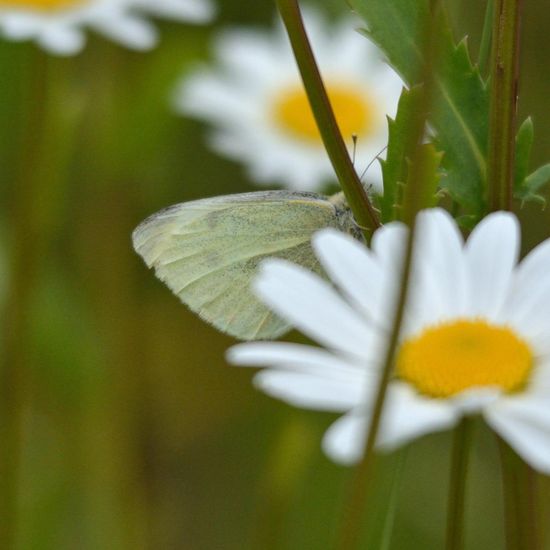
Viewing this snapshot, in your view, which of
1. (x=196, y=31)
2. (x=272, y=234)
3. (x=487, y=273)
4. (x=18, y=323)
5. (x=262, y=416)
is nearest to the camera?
(x=487, y=273)

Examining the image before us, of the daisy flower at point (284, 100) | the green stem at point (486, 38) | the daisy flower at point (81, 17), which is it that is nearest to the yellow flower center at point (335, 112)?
the daisy flower at point (284, 100)

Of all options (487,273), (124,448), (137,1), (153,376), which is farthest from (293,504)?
(487,273)

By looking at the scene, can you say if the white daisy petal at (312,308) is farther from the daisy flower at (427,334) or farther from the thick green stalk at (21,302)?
the thick green stalk at (21,302)

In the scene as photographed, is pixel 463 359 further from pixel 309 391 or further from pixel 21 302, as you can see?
pixel 21 302

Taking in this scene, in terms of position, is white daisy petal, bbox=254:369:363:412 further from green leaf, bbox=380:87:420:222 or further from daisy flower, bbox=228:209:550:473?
green leaf, bbox=380:87:420:222

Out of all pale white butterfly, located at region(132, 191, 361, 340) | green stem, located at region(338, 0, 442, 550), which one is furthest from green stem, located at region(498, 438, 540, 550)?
pale white butterfly, located at region(132, 191, 361, 340)

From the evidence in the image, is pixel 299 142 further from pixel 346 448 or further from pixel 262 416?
pixel 346 448
